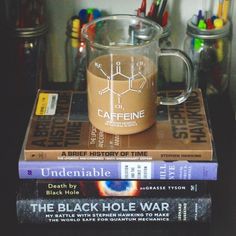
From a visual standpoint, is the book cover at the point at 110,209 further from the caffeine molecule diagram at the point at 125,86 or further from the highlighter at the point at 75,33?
the highlighter at the point at 75,33

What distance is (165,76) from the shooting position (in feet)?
4.00

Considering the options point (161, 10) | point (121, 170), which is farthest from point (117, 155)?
point (161, 10)

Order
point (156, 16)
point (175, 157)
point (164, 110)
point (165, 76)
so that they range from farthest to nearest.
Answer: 1. point (165, 76)
2. point (156, 16)
3. point (164, 110)
4. point (175, 157)

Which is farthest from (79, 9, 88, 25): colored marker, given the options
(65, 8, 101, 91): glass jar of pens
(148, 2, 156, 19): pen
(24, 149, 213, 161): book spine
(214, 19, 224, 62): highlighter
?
(24, 149, 213, 161): book spine

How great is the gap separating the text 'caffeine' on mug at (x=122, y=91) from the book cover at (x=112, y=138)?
2 cm

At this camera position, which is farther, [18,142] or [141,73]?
[18,142]

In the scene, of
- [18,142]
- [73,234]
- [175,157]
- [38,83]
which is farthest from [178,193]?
[38,83]

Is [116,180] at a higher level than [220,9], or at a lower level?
lower

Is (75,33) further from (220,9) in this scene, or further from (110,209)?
(110,209)

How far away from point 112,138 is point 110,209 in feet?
0.32

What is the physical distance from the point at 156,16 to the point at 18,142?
12.4 inches

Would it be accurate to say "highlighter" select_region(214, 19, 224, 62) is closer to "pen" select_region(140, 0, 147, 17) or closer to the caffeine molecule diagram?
"pen" select_region(140, 0, 147, 17)

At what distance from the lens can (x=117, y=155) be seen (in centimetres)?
88

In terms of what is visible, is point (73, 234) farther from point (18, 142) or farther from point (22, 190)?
point (18, 142)
